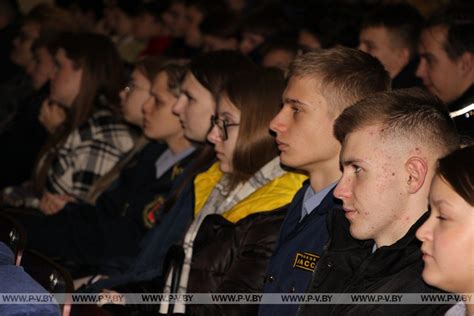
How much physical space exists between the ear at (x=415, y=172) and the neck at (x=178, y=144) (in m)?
1.91

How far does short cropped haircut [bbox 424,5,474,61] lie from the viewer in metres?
3.75

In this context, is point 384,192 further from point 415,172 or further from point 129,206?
point 129,206

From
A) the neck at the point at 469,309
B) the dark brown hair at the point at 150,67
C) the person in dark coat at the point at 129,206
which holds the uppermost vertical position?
the neck at the point at 469,309

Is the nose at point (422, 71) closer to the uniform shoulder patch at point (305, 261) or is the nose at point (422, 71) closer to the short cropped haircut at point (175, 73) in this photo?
the short cropped haircut at point (175, 73)

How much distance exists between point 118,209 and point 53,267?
4.94 ft

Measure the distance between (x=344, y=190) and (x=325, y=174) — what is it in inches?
18.7

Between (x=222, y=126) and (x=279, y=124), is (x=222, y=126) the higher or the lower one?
the lower one

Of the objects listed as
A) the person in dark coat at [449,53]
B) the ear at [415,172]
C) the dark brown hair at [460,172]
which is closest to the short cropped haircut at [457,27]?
the person in dark coat at [449,53]

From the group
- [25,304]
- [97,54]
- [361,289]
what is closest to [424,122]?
[361,289]

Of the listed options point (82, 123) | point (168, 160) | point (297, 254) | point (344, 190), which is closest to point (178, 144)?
point (168, 160)

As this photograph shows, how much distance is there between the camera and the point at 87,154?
14.8 feet

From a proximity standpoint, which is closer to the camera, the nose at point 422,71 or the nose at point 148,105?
the nose at point 422,71

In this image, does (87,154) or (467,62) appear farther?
(87,154)

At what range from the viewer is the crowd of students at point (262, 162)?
2283mm
